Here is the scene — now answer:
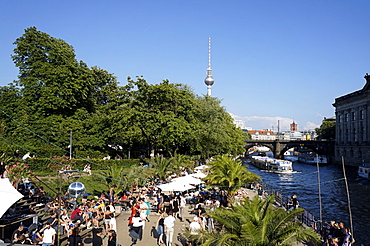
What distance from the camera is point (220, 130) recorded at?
50.2m

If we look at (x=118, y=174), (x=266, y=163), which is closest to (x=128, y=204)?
(x=118, y=174)

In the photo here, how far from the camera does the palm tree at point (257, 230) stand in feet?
35.7

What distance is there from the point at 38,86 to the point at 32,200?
2462cm

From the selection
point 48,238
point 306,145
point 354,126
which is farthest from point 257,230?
point 306,145

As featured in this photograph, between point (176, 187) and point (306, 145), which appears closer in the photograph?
point (176, 187)

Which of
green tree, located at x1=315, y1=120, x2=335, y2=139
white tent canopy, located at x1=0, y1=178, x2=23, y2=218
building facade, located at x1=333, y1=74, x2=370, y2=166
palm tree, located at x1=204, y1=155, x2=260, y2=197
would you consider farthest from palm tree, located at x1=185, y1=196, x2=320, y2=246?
green tree, located at x1=315, y1=120, x2=335, y2=139

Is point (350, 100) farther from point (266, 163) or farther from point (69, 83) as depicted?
point (69, 83)

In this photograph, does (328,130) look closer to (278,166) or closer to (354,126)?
(354,126)

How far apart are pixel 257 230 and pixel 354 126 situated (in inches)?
3555

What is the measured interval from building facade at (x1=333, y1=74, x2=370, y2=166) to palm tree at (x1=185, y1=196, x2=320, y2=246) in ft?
240

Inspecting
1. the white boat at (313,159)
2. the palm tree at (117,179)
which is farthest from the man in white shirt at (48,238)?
the white boat at (313,159)

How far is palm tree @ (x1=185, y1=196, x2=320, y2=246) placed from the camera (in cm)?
1088

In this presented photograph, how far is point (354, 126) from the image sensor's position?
90.2 meters

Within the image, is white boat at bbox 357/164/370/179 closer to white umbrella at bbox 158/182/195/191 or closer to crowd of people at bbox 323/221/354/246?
white umbrella at bbox 158/182/195/191
